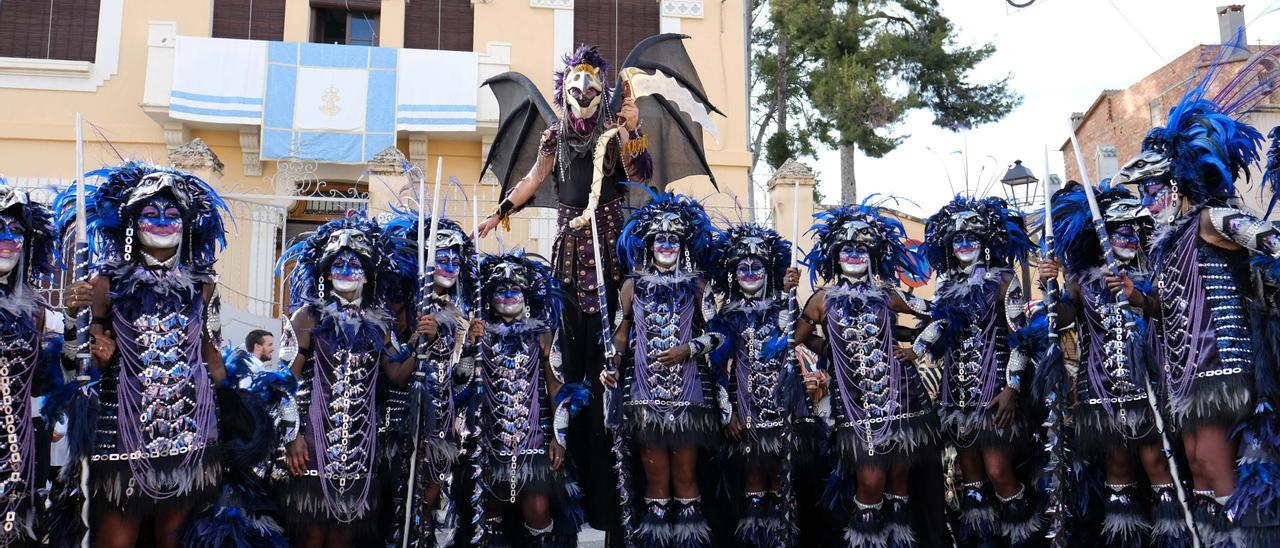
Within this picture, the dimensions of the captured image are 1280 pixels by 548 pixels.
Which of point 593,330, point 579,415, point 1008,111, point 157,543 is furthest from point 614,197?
point 1008,111

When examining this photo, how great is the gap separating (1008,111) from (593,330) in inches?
585

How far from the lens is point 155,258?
4.54 m

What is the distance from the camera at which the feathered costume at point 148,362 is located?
4.27 meters

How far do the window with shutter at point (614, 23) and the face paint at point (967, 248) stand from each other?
10.7 metres

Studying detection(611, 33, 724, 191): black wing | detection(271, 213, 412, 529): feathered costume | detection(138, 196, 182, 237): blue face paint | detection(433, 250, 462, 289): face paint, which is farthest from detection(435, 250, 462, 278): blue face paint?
detection(611, 33, 724, 191): black wing

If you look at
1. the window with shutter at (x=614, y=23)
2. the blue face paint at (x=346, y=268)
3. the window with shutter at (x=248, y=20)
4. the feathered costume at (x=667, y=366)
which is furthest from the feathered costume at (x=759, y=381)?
the window with shutter at (x=248, y=20)

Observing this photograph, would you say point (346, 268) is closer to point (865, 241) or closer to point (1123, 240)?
point (865, 241)

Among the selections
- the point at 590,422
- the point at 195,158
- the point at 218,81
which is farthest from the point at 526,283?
the point at 218,81

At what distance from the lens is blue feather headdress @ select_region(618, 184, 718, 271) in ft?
19.0

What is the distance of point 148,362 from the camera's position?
14.5 ft

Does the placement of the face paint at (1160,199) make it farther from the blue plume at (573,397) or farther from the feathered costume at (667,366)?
the blue plume at (573,397)

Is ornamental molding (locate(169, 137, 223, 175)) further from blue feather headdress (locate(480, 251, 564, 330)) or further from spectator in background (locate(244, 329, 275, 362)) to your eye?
blue feather headdress (locate(480, 251, 564, 330))

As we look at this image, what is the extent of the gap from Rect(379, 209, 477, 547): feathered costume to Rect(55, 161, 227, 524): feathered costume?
97 centimetres

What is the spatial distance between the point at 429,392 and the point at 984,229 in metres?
3.33
